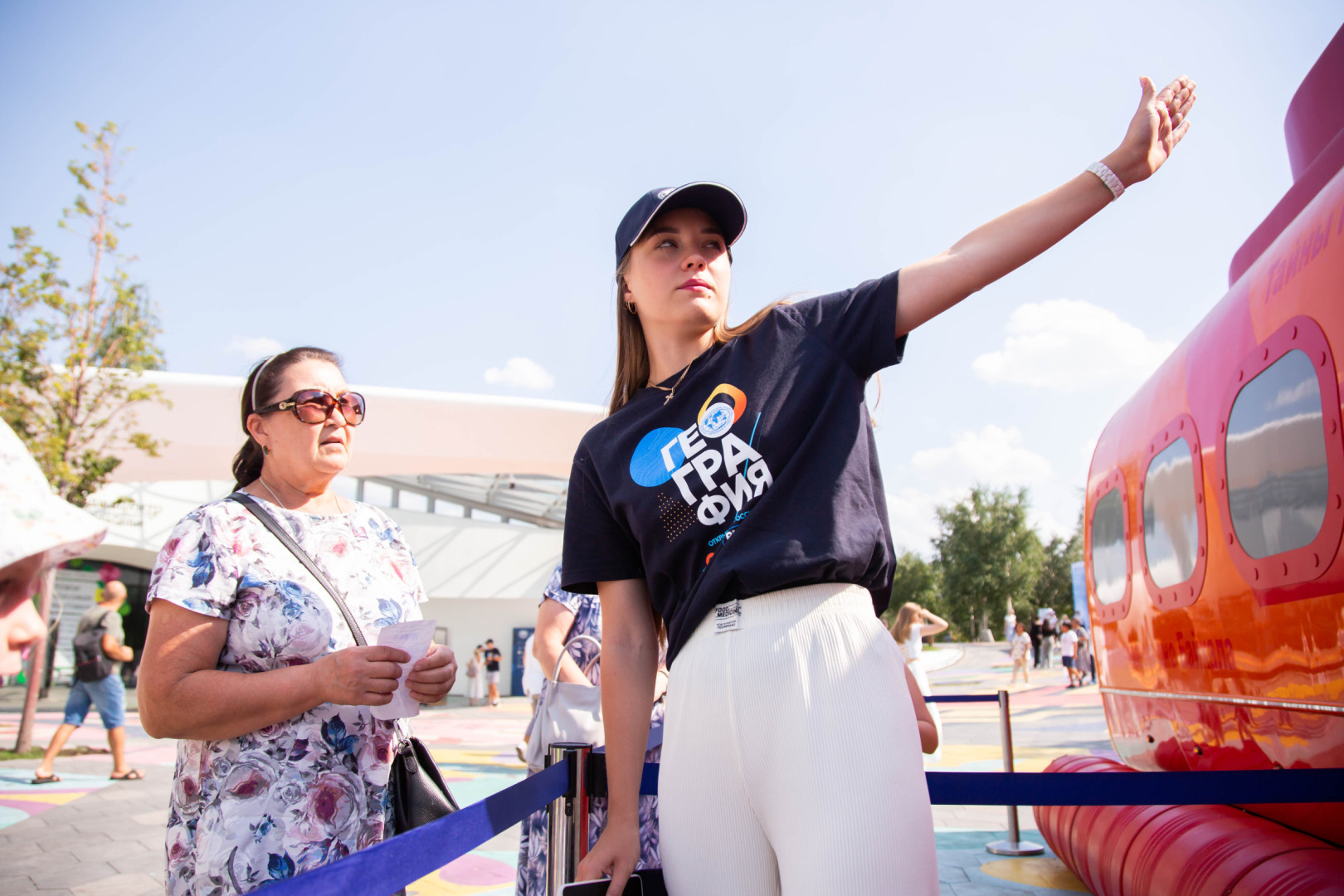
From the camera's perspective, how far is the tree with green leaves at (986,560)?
52.8 meters

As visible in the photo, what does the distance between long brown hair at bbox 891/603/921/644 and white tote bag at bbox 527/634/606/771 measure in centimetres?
628

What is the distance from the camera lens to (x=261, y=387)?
2.22m

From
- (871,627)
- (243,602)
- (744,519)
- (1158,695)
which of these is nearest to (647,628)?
(744,519)

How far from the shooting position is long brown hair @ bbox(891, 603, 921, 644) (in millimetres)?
8938

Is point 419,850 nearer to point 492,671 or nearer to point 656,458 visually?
point 656,458

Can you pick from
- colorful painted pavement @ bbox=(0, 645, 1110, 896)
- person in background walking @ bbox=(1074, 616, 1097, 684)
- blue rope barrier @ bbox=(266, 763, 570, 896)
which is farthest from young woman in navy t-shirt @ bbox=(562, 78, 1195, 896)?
person in background walking @ bbox=(1074, 616, 1097, 684)

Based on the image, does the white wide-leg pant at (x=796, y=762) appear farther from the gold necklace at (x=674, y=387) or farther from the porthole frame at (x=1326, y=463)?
the porthole frame at (x=1326, y=463)

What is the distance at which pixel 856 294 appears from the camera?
1545 millimetres

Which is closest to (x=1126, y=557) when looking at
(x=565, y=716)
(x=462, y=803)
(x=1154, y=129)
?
(x=565, y=716)

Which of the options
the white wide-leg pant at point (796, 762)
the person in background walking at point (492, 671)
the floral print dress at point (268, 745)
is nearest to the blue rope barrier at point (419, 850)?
the white wide-leg pant at point (796, 762)

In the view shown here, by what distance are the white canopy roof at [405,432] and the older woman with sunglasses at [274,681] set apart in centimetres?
1312

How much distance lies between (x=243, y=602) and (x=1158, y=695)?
3.59 metres

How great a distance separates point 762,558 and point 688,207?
809mm

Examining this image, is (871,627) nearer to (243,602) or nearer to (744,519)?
(744,519)
